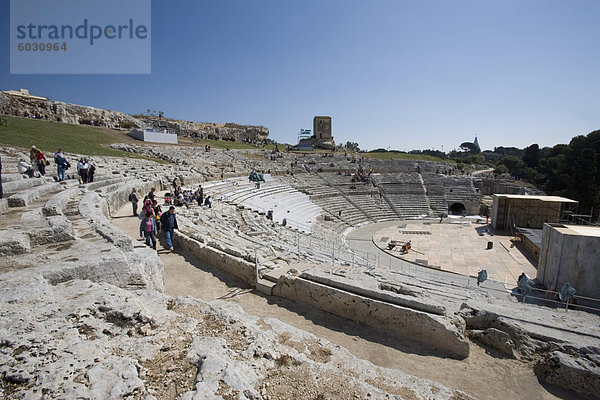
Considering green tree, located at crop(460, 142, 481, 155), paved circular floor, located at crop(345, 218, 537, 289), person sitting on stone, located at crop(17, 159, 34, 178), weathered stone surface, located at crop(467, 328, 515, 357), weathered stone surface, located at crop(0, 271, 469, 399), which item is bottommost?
paved circular floor, located at crop(345, 218, 537, 289)

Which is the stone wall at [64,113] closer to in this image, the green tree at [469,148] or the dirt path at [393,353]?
the dirt path at [393,353]

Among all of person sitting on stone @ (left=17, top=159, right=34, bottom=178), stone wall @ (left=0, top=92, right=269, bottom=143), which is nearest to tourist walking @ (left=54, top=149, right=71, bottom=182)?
person sitting on stone @ (left=17, top=159, right=34, bottom=178)

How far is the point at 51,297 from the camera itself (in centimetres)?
309

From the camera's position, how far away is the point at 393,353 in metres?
4.06

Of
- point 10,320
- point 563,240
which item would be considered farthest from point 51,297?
point 563,240

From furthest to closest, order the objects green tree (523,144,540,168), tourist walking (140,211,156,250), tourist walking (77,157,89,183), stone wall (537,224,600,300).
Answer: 1. green tree (523,144,540,168)
2. tourist walking (77,157,89,183)
3. stone wall (537,224,600,300)
4. tourist walking (140,211,156,250)

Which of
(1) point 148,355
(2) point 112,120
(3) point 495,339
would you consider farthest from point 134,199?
(2) point 112,120

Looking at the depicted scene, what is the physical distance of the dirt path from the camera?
3.53m

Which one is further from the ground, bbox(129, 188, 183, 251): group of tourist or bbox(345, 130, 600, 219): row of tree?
bbox(345, 130, 600, 219): row of tree

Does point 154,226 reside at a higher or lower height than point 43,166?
lower

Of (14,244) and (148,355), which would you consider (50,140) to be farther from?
(148,355)

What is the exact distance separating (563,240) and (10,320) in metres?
12.8

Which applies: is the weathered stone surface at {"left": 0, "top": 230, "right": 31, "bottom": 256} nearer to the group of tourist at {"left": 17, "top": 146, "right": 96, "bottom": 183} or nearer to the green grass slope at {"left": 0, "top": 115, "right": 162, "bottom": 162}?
the group of tourist at {"left": 17, "top": 146, "right": 96, "bottom": 183}

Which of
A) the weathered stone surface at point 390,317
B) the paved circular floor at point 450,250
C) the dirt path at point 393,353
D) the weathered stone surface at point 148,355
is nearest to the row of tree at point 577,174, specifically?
the paved circular floor at point 450,250
